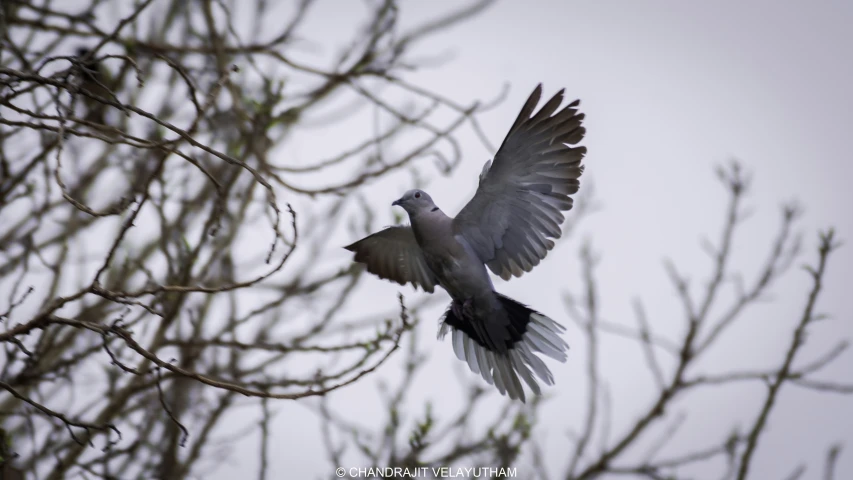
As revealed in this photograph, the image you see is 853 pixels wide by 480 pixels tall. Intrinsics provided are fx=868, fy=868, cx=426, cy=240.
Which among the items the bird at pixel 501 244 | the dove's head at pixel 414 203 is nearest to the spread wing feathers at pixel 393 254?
the bird at pixel 501 244

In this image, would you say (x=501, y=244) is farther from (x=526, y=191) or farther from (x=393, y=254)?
(x=393, y=254)

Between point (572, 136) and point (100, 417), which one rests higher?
point (572, 136)

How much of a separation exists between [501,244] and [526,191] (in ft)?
1.16

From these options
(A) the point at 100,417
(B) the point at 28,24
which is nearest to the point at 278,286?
(A) the point at 100,417

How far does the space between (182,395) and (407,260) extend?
1761 mm

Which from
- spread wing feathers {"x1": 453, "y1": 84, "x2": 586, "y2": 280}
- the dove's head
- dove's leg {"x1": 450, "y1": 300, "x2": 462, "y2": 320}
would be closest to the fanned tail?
dove's leg {"x1": 450, "y1": 300, "x2": 462, "y2": 320}

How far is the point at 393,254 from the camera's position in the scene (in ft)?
15.2

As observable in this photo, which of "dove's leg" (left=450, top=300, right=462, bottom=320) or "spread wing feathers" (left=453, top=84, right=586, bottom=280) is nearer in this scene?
"spread wing feathers" (left=453, top=84, right=586, bottom=280)

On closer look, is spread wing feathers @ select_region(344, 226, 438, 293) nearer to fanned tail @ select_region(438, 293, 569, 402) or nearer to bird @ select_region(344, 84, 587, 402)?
bird @ select_region(344, 84, 587, 402)

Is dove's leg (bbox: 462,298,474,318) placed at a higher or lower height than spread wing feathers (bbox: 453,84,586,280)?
lower

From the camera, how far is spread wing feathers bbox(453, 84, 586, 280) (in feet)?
12.7

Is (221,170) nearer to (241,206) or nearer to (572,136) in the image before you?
(241,206)

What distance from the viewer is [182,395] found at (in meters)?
5.32

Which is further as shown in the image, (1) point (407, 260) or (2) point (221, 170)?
(2) point (221, 170)
